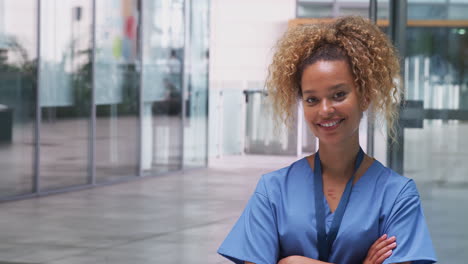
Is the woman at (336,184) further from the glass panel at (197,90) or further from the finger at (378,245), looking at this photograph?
the glass panel at (197,90)

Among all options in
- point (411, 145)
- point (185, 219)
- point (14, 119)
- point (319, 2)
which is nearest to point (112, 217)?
point (185, 219)

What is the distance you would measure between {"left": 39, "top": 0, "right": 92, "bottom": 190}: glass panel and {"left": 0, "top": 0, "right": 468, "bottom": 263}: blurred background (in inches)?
0.9

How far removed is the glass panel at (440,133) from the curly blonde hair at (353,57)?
4.52 m

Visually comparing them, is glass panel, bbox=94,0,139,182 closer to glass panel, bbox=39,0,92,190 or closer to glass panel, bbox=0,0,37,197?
glass panel, bbox=39,0,92,190

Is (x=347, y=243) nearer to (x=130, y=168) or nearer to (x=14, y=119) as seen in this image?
(x=14, y=119)

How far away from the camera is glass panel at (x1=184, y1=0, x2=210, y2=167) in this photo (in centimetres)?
1395

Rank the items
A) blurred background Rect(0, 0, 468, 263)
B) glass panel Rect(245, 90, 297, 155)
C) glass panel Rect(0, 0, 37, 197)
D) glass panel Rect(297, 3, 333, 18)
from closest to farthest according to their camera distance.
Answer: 1. blurred background Rect(0, 0, 468, 263)
2. glass panel Rect(0, 0, 37, 197)
3. glass panel Rect(245, 90, 297, 155)
4. glass panel Rect(297, 3, 333, 18)

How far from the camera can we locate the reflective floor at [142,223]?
6.43 m

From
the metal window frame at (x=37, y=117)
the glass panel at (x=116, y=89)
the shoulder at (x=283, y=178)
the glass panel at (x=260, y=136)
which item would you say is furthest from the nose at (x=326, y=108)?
the glass panel at (x=260, y=136)

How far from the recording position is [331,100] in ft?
6.16

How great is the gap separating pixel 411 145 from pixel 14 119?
192 inches

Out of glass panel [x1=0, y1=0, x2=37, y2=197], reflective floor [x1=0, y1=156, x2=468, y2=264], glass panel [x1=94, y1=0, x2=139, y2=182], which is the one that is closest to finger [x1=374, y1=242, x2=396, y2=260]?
reflective floor [x1=0, y1=156, x2=468, y2=264]

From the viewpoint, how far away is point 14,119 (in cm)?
970

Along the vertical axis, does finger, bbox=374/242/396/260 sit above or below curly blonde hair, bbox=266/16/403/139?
below
